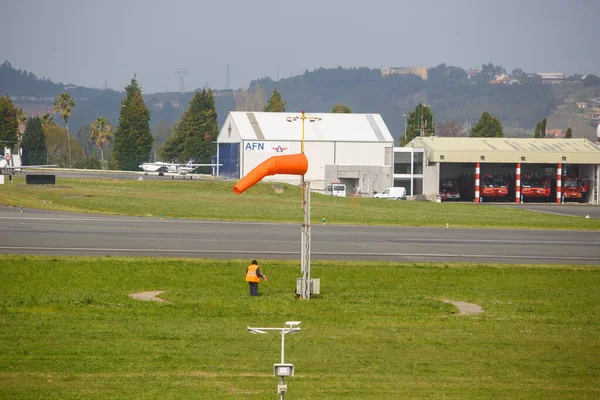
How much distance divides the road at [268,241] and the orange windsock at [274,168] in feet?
37.5

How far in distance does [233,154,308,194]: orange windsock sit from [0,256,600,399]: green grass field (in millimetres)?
3607

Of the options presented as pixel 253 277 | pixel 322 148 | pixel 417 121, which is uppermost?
pixel 417 121

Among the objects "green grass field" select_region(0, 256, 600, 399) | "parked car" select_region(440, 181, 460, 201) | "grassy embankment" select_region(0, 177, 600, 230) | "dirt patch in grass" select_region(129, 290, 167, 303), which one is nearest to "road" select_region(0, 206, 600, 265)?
"grassy embankment" select_region(0, 177, 600, 230)

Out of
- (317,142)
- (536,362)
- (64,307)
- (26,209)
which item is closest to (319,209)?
(26,209)

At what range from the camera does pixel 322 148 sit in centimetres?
9719

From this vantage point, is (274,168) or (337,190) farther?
(337,190)

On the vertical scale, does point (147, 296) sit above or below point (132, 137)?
below

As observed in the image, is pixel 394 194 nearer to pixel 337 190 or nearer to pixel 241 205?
pixel 337 190

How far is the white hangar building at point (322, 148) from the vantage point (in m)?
95.9

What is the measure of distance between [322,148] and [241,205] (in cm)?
3112

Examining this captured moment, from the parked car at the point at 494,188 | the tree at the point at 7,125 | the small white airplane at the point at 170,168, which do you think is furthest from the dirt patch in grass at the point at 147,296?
the tree at the point at 7,125

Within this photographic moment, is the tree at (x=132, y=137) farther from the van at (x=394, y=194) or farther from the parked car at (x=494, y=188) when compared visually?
the parked car at (x=494, y=188)

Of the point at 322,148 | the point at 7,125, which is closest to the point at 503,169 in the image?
the point at 322,148

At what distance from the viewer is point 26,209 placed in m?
56.2
